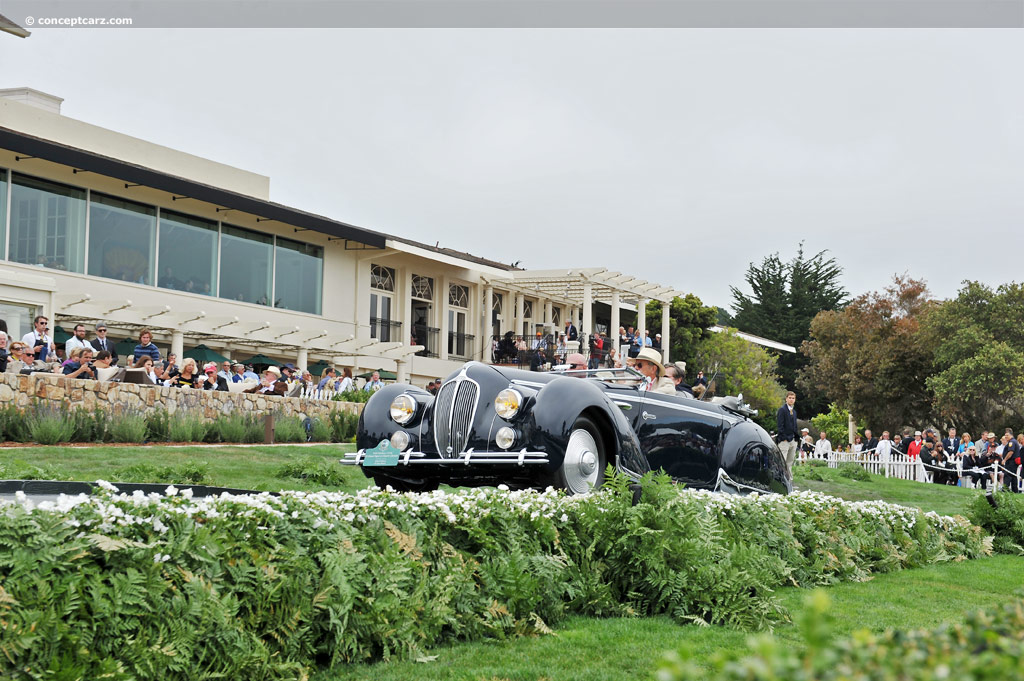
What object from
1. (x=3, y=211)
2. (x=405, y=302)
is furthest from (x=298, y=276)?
(x=3, y=211)

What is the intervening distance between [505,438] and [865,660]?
6.81m

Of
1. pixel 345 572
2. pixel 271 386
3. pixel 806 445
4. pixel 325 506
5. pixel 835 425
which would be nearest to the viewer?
pixel 345 572

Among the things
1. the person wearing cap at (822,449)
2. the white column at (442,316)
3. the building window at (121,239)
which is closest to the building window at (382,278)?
the white column at (442,316)

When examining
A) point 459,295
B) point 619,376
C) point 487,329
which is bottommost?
point 619,376

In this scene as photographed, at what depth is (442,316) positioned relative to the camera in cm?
3762

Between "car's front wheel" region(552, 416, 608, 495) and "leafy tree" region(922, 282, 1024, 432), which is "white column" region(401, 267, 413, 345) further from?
"car's front wheel" region(552, 416, 608, 495)

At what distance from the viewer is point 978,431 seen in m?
34.9

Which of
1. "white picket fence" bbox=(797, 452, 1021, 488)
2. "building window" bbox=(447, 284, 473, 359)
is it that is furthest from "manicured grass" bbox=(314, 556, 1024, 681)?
"building window" bbox=(447, 284, 473, 359)

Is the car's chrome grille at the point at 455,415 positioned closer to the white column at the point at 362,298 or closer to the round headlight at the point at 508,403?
the round headlight at the point at 508,403

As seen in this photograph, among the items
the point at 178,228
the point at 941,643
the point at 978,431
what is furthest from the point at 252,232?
the point at 941,643

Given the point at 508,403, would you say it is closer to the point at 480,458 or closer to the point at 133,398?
the point at 480,458

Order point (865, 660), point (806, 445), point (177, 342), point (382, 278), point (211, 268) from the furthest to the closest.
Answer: point (382, 278) → point (806, 445) → point (211, 268) → point (177, 342) → point (865, 660)

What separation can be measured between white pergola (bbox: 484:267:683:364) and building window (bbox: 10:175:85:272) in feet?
55.2

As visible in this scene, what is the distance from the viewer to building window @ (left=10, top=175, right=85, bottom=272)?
23797 mm
